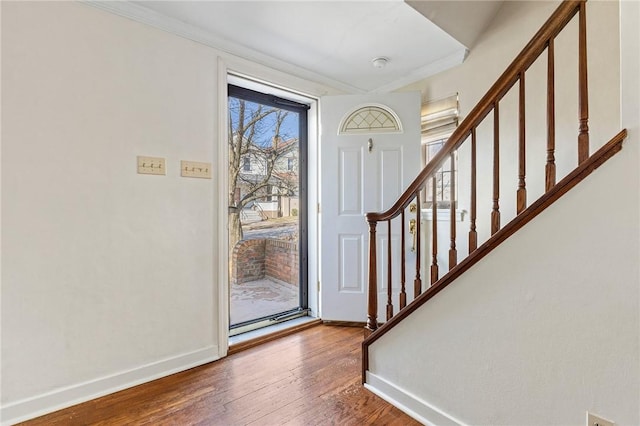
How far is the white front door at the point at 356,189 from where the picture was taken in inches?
102

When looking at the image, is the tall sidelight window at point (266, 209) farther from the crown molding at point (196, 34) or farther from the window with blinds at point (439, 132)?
the window with blinds at point (439, 132)

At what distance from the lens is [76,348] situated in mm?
1616

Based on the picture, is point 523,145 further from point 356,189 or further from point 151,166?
point 151,166

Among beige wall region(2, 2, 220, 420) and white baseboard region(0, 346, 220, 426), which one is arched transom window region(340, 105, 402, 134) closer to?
beige wall region(2, 2, 220, 420)

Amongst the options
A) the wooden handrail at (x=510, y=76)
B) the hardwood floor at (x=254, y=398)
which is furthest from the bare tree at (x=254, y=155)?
the wooden handrail at (x=510, y=76)

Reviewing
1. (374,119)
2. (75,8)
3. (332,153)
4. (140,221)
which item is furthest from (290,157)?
(75,8)

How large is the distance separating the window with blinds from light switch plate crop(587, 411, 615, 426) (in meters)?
1.62

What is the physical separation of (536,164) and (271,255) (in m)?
2.15

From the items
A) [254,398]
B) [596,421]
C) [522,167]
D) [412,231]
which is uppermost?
[522,167]

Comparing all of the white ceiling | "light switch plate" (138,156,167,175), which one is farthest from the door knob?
"light switch plate" (138,156,167,175)

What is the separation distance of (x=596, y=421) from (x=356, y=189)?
199cm

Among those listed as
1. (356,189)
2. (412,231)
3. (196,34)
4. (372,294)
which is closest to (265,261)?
(356,189)

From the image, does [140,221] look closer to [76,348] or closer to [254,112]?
[76,348]

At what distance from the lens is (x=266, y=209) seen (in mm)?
2660
